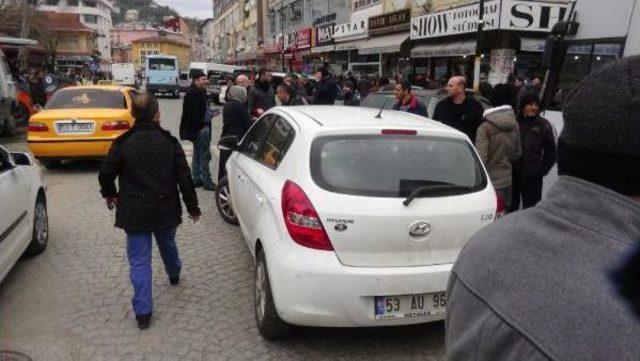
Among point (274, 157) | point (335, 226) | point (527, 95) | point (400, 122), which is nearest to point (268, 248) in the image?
point (335, 226)

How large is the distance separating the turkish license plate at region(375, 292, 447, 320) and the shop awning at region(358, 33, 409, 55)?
53.7 ft

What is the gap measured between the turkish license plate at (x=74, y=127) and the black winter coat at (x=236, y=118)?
301 cm

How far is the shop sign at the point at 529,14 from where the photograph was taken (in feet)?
43.5

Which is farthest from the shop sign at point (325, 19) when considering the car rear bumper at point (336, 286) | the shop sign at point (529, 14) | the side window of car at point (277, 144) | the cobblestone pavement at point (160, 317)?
the car rear bumper at point (336, 286)

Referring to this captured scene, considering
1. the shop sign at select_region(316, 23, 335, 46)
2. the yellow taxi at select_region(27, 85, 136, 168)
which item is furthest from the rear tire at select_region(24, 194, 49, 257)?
the shop sign at select_region(316, 23, 335, 46)

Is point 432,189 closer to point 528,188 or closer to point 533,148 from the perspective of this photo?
point 533,148

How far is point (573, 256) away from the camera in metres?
0.85

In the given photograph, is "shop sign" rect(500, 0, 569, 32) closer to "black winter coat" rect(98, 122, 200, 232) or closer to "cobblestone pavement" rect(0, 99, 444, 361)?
"cobblestone pavement" rect(0, 99, 444, 361)

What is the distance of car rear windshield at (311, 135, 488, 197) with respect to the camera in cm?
325

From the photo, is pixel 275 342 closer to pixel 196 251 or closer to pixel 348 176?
pixel 348 176

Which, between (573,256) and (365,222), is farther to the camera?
(365,222)

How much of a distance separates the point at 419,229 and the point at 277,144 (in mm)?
1436

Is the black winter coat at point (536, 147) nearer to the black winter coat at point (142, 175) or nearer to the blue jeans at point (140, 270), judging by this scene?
the black winter coat at point (142, 175)

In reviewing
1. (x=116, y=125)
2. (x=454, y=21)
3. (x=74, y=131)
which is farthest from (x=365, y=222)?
(x=454, y=21)
